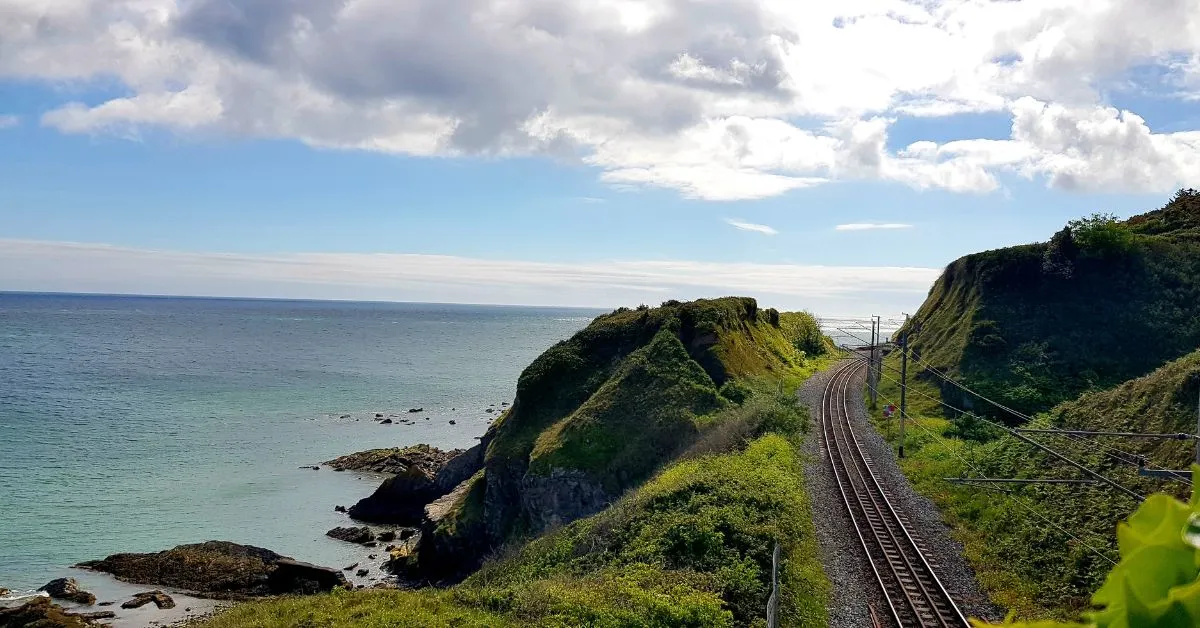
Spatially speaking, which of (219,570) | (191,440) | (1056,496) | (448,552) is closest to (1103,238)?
(1056,496)

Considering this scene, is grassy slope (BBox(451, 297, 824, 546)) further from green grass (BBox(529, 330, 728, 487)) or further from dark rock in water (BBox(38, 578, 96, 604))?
dark rock in water (BBox(38, 578, 96, 604))

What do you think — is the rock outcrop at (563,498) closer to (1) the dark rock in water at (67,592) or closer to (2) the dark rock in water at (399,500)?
(2) the dark rock in water at (399,500)

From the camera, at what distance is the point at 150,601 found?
4078 cm

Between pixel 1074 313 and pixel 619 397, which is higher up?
pixel 1074 313

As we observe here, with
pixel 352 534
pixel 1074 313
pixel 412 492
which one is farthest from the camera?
pixel 412 492

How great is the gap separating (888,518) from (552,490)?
65.1ft

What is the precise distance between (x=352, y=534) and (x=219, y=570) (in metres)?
10.2

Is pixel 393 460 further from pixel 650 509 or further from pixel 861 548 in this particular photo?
pixel 861 548

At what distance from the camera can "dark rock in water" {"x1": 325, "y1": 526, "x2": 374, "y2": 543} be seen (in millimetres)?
52906

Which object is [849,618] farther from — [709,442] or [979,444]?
[979,444]

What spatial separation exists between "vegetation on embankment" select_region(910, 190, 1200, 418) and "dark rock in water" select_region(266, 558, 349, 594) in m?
41.5

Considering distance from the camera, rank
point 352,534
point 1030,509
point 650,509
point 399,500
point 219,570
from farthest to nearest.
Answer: point 399,500
point 352,534
point 219,570
point 650,509
point 1030,509

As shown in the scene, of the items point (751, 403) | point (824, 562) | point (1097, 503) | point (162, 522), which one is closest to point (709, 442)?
point (751, 403)

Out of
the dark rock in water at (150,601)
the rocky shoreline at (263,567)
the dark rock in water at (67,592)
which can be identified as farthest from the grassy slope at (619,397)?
the dark rock in water at (67,592)
